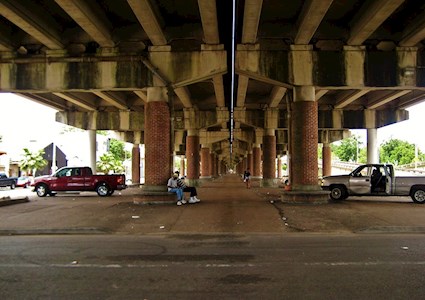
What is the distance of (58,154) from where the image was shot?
77.8 m

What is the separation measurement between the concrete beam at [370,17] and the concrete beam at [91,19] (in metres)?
9.62

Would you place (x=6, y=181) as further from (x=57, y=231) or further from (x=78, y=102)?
(x=57, y=231)

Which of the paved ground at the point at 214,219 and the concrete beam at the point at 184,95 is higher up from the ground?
the concrete beam at the point at 184,95

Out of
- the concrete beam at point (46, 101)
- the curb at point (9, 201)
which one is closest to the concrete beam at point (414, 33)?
the curb at point (9, 201)

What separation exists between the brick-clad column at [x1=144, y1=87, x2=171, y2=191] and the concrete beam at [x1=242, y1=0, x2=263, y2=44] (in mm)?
4461

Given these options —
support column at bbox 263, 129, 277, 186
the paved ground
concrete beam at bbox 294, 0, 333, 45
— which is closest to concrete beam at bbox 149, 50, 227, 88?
concrete beam at bbox 294, 0, 333, 45

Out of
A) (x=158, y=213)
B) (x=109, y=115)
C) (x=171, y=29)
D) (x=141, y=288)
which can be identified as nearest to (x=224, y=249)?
(x=141, y=288)

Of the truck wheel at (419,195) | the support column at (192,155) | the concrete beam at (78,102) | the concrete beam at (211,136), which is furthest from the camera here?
the concrete beam at (211,136)

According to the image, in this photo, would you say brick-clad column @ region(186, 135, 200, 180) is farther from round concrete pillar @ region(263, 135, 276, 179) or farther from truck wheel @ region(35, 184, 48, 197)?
truck wheel @ region(35, 184, 48, 197)

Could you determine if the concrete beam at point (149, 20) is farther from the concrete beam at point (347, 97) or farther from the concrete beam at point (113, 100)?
the concrete beam at point (347, 97)

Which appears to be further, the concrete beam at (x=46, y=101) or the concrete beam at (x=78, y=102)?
the concrete beam at (x=46, y=101)

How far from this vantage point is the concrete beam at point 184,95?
29.0m

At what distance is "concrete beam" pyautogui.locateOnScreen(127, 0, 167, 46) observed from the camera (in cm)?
1470

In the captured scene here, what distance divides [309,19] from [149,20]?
5.70 meters
